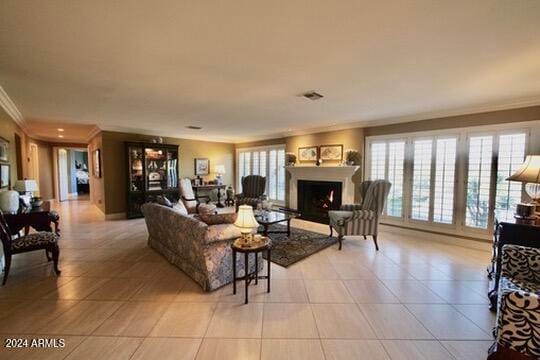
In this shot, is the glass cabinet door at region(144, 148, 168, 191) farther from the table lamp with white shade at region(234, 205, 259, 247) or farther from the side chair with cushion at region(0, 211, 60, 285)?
the table lamp with white shade at region(234, 205, 259, 247)

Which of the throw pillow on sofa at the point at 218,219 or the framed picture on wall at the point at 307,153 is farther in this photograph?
the framed picture on wall at the point at 307,153

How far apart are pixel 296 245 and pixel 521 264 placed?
2876 mm

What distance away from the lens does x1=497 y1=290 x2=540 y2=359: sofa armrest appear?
1.47m

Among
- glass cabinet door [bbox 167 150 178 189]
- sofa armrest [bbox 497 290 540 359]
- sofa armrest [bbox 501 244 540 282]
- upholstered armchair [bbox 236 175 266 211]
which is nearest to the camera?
sofa armrest [bbox 497 290 540 359]

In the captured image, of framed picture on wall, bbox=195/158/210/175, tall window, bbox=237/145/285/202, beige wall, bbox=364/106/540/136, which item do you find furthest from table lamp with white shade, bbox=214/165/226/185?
beige wall, bbox=364/106/540/136

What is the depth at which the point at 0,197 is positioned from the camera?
3350mm

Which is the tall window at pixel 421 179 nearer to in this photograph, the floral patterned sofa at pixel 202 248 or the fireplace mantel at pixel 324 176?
the fireplace mantel at pixel 324 176

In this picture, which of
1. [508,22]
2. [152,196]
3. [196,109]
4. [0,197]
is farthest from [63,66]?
[152,196]

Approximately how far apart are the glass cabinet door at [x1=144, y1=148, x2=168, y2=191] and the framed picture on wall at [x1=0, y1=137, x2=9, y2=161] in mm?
2785

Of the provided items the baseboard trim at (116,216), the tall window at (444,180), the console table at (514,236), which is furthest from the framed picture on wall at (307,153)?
the baseboard trim at (116,216)

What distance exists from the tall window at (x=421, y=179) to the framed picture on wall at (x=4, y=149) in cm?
758

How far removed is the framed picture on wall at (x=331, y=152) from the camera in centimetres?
600

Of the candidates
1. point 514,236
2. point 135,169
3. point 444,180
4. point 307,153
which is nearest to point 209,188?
point 135,169

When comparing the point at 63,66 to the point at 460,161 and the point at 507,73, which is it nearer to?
the point at 507,73
